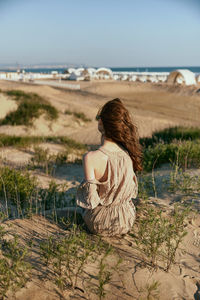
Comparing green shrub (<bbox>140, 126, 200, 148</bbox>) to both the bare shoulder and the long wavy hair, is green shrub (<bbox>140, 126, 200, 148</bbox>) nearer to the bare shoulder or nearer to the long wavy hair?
the long wavy hair

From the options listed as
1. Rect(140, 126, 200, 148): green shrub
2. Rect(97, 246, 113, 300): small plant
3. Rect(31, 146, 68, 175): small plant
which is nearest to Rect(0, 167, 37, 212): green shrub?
Rect(31, 146, 68, 175): small plant

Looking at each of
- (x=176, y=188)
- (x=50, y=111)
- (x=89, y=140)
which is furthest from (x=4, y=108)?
(x=176, y=188)

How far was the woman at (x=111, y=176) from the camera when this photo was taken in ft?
8.80

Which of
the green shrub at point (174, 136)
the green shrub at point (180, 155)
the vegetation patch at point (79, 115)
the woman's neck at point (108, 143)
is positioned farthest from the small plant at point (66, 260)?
the vegetation patch at point (79, 115)

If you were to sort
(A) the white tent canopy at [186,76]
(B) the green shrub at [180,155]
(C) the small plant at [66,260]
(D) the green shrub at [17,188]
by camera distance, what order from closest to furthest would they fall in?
1. (C) the small plant at [66,260]
2. (D) the green shrub at [17,188]
3. (B) the green shrub at [180,155]
4. (A) the white tent canopy at [186,76]

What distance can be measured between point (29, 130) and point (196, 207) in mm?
10259

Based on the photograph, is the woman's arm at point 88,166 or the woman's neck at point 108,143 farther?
the woman's neck at point 108,143

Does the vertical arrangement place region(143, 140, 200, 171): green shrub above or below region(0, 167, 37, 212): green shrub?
above

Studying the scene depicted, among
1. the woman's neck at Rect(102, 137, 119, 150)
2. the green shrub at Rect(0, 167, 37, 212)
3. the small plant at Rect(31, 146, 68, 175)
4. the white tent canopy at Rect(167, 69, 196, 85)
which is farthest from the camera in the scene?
the white tent canopy at Rect(167, 69, 196, 85)

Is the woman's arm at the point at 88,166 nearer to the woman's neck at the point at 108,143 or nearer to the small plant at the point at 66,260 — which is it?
the woman's neck at the point at 108,143

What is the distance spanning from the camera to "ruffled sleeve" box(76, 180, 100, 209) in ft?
8.94

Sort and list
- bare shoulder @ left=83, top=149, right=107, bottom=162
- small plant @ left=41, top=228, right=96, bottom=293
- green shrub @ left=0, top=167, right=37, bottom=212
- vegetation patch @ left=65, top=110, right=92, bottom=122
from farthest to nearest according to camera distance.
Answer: vegetation patch @ left=65, top=110, right=92, bottom=122
green shrub @ left=0, top=167, right=37, bottom=212
bare shoulder @ left=83, top=149, right=107, bottom=162
small plant @ left=41, top=228, right=96, bottom=293

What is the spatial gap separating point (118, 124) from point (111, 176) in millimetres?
509

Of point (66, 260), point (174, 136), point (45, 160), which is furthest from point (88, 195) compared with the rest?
point (174, 136)
